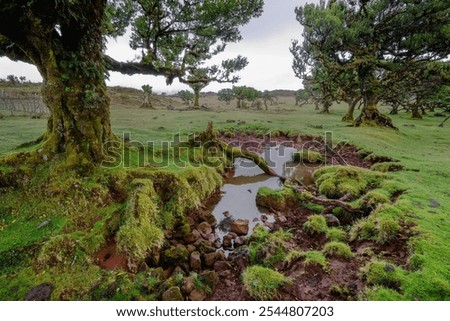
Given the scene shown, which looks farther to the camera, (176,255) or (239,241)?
(239,241)

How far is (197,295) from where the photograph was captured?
3.74m

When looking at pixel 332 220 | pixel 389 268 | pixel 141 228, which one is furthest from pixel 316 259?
pixel 141 228

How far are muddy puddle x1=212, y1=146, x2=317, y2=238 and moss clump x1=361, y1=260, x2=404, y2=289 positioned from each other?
2.67 m

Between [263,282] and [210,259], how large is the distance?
1.17 meters

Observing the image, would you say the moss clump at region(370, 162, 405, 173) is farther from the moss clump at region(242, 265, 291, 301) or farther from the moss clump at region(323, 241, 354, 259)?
the moss clump at region(242, 265, 291, 301)

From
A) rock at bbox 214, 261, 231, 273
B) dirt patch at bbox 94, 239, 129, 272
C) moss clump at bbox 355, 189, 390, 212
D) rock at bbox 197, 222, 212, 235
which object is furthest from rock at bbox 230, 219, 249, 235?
moss clump at bbox 355, 189, 390, 212

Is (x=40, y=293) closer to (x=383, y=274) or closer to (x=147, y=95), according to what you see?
(x=383, y=274)

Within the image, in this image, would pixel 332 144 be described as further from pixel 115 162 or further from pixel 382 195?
pixel 115 162

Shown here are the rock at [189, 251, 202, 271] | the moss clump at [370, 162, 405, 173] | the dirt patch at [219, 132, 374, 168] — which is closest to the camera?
the rock at [189, 251, 202, 271]

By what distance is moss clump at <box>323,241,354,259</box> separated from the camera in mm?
4293

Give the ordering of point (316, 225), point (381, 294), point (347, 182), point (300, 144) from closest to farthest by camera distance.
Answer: point (381, 294), point (316, 225), point (347, 182), point (300, 144)

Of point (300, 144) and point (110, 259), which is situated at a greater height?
point (300, 144)

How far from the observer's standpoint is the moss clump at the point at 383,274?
135 inches

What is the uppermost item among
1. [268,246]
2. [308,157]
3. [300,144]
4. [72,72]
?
[72,72]
